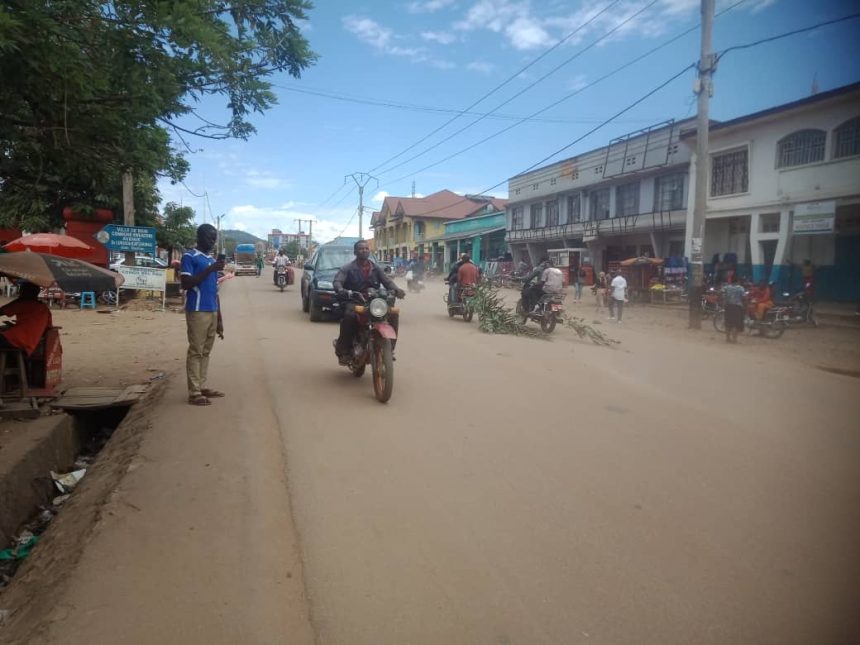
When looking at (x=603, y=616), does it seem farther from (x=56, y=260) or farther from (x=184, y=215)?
(x=184, y=215)

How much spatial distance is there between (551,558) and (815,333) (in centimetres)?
1353

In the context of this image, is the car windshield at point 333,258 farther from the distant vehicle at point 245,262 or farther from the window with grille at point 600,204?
the distant vehicle at point 245,262

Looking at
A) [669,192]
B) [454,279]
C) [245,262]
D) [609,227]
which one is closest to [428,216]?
[245,262]

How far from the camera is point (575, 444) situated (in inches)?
195

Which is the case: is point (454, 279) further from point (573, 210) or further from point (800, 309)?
point (573, 210)

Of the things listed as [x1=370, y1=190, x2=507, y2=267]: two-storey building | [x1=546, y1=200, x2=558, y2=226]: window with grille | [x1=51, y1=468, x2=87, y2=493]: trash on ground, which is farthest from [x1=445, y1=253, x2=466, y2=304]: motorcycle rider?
[x1=370, y1=190, x2=507, y2=267]: two-storey building

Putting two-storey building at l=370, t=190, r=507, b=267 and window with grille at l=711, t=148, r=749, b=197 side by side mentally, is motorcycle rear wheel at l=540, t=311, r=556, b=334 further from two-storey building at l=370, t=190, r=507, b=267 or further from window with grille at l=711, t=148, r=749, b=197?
two-storey building at l=370, t=190, r=507, b=267

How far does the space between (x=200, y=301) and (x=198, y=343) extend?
0.42m

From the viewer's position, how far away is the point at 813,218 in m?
12.9

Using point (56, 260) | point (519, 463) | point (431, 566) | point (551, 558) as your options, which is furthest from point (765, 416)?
point (56, 260)

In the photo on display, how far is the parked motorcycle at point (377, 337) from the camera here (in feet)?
19.9

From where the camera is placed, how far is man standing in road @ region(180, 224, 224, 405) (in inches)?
229

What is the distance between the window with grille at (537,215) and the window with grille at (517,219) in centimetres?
116

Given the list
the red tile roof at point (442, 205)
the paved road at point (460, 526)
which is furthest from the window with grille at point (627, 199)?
the red tile roof at point (442, 205)
